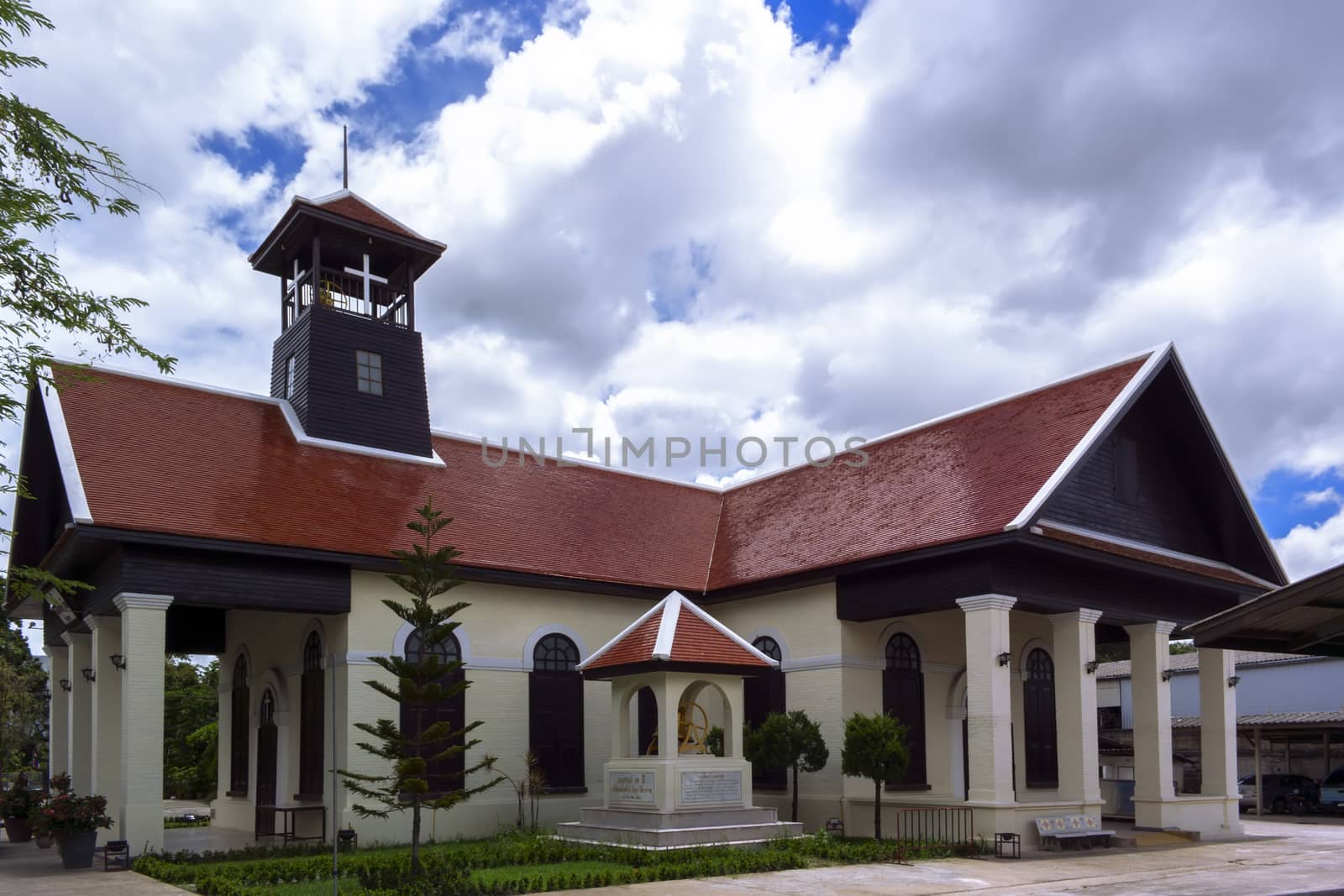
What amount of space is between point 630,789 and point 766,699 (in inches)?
235

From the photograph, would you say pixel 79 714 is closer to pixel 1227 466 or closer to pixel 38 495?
pixel 38 495

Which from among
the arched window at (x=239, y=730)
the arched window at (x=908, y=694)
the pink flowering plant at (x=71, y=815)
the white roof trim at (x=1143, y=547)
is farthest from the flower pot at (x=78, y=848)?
the white roof trim at (x=1143, y=547)

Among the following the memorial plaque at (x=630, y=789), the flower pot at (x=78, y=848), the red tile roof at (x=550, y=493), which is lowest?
the flower pot at (x=78, y=848)

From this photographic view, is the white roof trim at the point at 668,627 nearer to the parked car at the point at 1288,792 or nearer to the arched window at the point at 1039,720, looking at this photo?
the arched window at the point at 1039,720

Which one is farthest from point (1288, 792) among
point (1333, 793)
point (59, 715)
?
point (59, 715)

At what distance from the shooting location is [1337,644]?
8969 mm

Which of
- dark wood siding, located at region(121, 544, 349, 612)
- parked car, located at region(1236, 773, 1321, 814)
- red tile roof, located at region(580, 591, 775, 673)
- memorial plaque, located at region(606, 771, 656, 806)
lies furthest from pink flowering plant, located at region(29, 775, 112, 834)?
parked car, located at region(1236, 773, 1321, 814)

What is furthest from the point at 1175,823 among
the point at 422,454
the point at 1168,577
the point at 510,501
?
the point at 422,454

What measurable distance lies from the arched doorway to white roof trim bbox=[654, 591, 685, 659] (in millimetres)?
8823

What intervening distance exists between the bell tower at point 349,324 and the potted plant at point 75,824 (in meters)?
9.72

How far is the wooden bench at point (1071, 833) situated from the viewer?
20.6m

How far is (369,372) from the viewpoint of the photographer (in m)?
27.8

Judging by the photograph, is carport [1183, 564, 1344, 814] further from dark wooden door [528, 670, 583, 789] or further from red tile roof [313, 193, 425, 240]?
red tile roof [313, 193, 425, 240]

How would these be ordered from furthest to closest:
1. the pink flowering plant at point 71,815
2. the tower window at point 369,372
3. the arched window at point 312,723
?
1. the tower window at point 369,372
2. the arched window at point 312,723
3. the pink flowering plant at point 71,815
